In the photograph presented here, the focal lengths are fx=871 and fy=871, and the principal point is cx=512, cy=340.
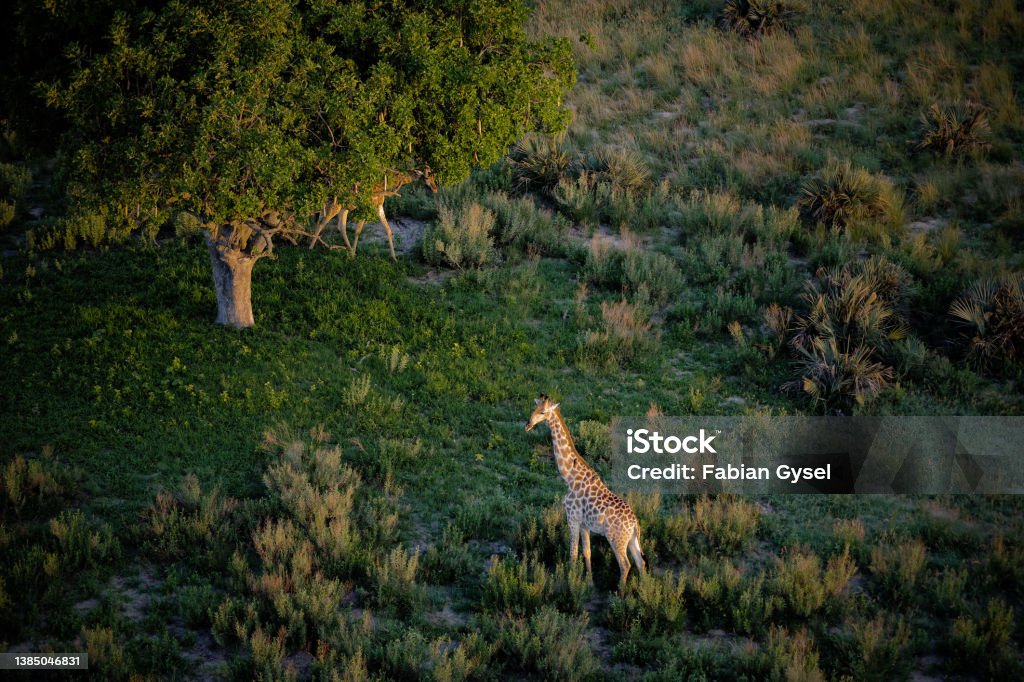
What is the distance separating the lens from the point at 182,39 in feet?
42.6

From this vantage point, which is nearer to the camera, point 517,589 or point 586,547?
point 517,589

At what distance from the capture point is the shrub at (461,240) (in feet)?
64.0

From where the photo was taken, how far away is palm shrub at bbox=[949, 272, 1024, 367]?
15508 millimetres

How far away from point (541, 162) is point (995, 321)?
467 inches

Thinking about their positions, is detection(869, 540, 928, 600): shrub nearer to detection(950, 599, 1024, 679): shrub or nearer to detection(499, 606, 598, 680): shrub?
detection(950, 599, 1024, 679): shrub

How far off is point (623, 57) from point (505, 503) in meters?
21.4

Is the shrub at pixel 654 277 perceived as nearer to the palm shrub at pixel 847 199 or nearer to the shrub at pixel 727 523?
the palm shrub at pixel 847 199

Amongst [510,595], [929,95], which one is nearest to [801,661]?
[510,595]

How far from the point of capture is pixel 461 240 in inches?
779

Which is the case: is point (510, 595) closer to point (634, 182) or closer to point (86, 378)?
point (86, 378)

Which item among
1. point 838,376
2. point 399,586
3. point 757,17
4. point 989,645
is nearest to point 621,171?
point 838,376

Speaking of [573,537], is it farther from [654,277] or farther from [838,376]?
[654,277]

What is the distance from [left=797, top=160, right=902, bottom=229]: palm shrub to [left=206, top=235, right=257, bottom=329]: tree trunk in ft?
42.1

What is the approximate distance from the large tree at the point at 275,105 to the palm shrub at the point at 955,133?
11.7 meters
